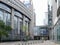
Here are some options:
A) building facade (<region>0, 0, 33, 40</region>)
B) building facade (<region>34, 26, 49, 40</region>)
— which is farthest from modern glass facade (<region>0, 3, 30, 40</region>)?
building facade (<region>34, 26, 49, 40</region>)

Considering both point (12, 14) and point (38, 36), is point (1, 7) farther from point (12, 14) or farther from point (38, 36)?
point (38, 36)

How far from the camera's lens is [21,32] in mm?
90625

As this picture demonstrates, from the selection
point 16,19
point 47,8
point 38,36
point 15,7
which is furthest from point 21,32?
point 47,8

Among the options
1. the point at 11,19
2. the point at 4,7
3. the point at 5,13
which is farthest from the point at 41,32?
the point at 4,7

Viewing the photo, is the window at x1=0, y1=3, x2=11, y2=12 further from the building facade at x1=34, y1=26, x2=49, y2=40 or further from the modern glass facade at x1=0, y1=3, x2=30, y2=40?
the building facade at x1=34, y1=26, x2=49, y2=40

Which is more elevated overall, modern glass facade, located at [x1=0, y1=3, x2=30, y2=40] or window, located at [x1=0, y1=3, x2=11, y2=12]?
window, located at [x1=0, y1=3, x2=11, y2=12]

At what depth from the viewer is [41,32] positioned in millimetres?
123750

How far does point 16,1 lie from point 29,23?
33.0 m

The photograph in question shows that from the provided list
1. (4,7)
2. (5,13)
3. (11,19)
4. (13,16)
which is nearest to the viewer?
(4,7)

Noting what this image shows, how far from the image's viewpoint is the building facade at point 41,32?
12244cm

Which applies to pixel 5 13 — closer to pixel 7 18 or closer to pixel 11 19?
pixel 7 18

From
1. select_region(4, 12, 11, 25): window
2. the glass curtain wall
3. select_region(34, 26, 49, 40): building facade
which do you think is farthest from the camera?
select_region(34, 26, 49, 40): building facade

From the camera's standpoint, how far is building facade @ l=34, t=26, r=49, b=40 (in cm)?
12244

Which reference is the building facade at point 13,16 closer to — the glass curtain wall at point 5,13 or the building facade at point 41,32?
the glass curtain wall at point 5,13
